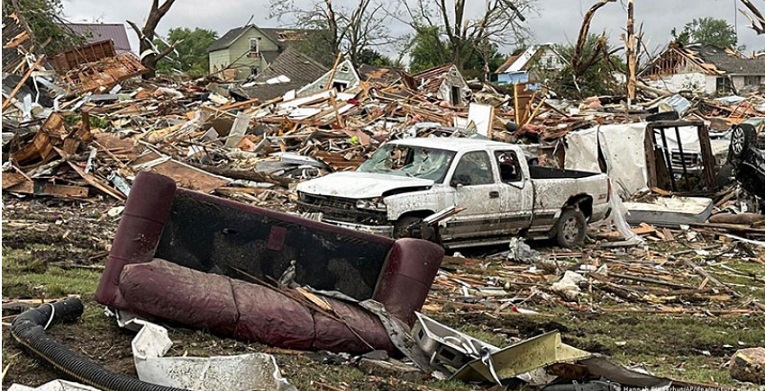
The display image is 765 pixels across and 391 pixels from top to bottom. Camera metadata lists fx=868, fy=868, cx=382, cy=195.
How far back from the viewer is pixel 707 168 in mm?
19688

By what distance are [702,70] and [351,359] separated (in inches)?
1545

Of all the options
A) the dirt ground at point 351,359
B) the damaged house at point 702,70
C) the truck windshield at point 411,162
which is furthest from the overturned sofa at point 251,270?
the damaged house at point 702,70

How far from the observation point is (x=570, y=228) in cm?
1403

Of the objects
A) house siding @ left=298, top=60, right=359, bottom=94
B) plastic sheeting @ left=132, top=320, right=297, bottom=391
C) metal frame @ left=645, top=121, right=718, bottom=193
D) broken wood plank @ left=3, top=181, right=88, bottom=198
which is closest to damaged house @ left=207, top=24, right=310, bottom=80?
house siding @ left=298, top=60, right=359, bottom=94

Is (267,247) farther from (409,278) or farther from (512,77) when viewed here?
(512,77)

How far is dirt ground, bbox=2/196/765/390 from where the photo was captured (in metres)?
5.68

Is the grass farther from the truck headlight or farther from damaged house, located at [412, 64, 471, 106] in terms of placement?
damaged house, located at [412, 64, 471, 106]

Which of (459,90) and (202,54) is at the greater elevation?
(202,54)

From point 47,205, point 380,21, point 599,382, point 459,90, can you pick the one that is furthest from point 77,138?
point 380,21

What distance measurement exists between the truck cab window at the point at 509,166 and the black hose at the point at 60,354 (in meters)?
7.97

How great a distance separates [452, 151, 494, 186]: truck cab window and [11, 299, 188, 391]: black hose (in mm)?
7050

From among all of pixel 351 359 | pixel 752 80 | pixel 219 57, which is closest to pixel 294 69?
pixel 351 359

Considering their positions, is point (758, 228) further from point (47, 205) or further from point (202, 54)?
point (202, 54)

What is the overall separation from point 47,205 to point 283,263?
392 inches
